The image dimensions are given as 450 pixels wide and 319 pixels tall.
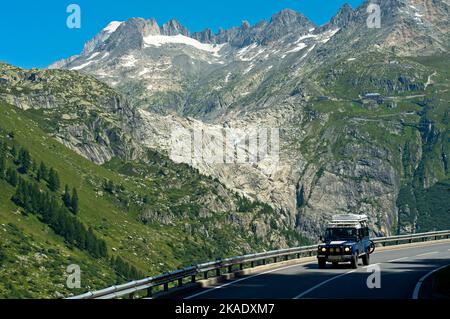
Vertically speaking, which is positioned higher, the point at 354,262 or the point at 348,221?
the point at 348,221

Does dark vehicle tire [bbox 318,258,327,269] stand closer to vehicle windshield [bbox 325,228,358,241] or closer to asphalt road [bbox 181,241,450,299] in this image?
asphalt road [bbox 181,241,450,299]

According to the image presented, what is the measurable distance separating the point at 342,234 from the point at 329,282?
10079 millimetres

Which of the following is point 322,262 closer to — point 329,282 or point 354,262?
point 354,262

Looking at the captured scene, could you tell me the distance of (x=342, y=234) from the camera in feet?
155

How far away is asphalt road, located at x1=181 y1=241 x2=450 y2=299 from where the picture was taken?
3184 centimetres

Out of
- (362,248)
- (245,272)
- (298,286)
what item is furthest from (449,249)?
(298,286)

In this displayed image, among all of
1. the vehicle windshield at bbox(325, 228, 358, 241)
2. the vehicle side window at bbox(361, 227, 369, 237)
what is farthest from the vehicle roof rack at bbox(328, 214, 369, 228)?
the vehicle windshield at bbox(325, 228, 358, 241)

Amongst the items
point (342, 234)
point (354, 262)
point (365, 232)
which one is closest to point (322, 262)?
point (342, 234)

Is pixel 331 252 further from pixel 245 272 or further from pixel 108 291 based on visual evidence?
pixel 108 291

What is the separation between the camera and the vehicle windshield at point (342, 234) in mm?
47000

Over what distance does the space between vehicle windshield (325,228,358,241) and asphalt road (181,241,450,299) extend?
7.08ft
